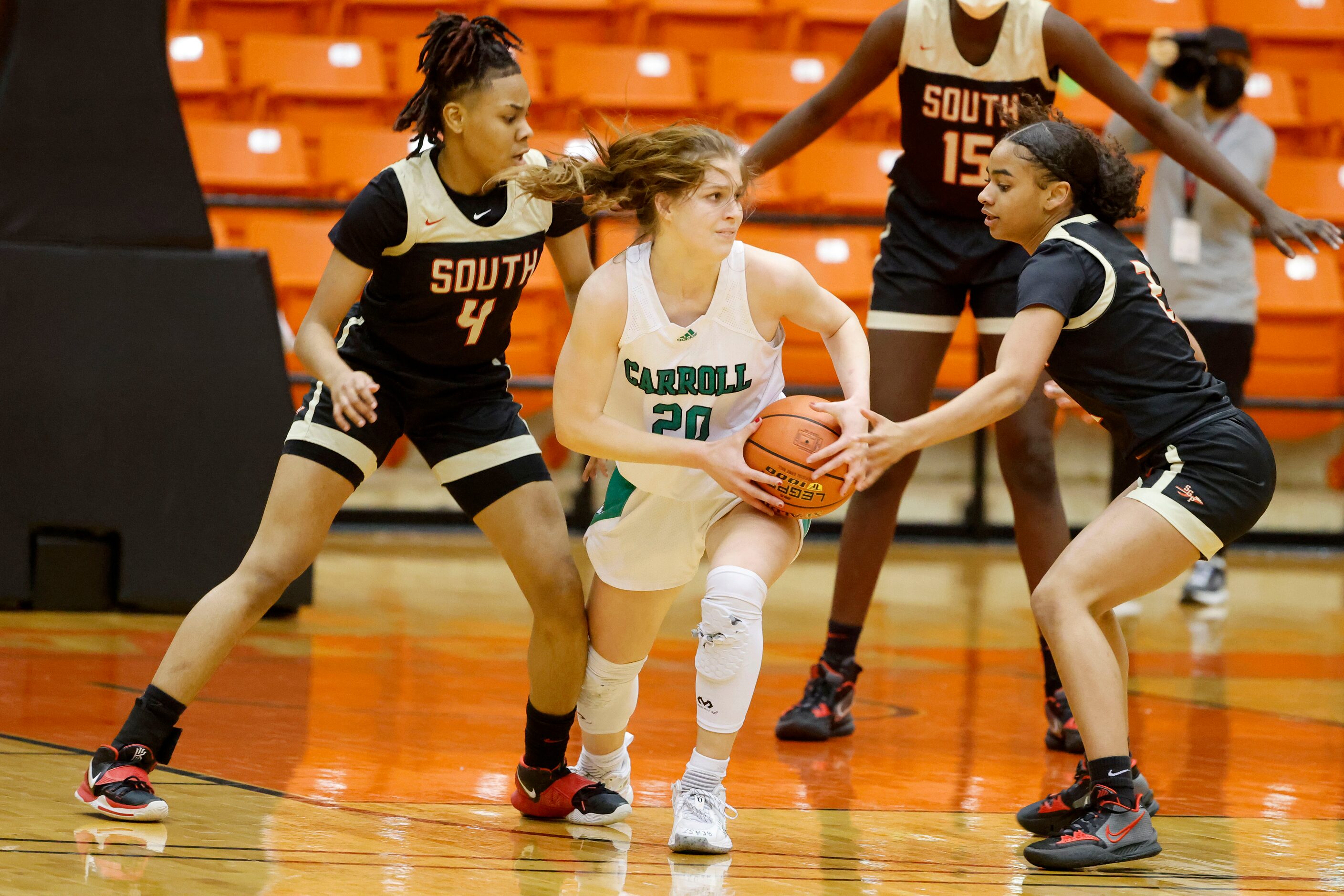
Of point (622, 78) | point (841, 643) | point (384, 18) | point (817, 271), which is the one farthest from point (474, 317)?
point (384, 18)

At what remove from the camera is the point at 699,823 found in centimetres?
312

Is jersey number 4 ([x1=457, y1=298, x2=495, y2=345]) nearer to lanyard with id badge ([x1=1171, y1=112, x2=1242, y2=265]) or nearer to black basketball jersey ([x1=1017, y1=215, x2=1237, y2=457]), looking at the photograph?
black basketball jersey ([x1=1017, y1=215, x2=1237, y2=457])

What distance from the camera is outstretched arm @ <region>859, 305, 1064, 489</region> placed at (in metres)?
3.20

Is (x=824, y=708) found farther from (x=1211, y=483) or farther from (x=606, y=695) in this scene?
(x=1211, y=483)

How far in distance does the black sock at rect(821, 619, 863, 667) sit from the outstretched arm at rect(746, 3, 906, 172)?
131 centimetres

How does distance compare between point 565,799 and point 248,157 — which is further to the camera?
point 248,157

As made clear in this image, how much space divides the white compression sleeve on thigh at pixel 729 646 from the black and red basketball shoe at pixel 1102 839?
653 millimetres

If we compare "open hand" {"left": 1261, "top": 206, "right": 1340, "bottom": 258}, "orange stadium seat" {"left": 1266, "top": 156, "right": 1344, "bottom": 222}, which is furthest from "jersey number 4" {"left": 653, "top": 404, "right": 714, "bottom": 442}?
"orange stadium seat" {"left": 1266, "top": 156, "right": 1344, "bottom": 222}

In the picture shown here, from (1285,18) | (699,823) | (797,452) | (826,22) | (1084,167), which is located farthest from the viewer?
(1285,18)

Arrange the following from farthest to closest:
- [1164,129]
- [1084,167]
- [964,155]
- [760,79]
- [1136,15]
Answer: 1. [1136,15]
2. [760,79]
3. [964,155]
4. [1164,129]
5. [1084,167]

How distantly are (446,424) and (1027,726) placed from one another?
199cm

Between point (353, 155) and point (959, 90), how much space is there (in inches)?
180

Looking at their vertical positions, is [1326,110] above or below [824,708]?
above

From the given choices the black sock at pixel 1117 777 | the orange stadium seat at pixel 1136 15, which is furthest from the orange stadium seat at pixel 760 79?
the black sock at pixel 1117 777
